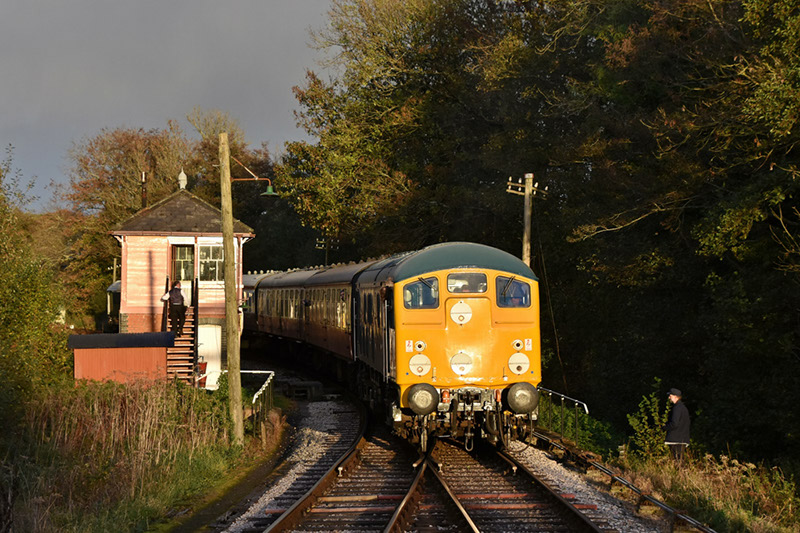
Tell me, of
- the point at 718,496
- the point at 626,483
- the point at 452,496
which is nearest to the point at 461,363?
the point at 452,496

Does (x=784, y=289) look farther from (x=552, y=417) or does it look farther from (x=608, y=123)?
(x=608, y=123)

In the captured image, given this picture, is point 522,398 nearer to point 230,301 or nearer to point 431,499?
point 431,499

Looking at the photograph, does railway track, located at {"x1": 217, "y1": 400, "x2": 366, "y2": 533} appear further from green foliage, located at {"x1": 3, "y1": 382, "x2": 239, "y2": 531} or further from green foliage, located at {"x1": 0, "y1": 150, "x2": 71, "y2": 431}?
green foliage, located at {"x1": 0, "y1": 150, "x2": 71, "y2": 431}

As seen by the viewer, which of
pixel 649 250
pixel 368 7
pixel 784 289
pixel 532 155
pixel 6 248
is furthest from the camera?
pixel 368 7

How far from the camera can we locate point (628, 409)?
2420 cm

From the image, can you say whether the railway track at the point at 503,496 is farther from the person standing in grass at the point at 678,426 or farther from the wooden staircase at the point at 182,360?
the wooden staircase at the point at 182,360

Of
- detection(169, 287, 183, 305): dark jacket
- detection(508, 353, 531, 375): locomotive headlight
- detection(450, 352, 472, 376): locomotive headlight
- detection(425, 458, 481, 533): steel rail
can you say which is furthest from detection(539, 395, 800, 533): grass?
detection(169, 287, 183, 305): dark jacket

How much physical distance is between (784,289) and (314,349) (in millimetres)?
18697

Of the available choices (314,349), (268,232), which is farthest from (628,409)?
(268,232)

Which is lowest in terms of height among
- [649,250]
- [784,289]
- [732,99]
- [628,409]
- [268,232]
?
[628,409]

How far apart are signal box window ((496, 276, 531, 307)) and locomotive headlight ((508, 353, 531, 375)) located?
2.85 ft

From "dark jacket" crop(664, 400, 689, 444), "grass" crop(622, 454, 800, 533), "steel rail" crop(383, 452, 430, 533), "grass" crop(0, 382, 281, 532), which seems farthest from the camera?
"dark jacket" crop(664, 400, 689, 444)

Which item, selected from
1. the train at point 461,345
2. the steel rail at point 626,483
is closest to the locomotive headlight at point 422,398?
the train at point 461,345

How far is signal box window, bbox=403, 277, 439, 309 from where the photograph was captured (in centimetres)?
1425
